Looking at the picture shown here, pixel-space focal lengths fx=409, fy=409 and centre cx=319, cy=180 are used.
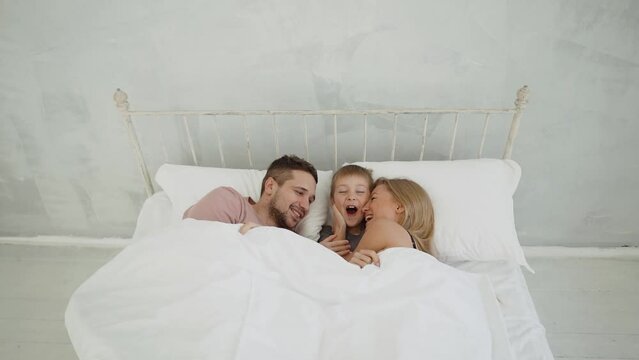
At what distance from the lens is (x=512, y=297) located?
1.46 m

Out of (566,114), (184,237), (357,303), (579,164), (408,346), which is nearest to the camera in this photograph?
(408,346)

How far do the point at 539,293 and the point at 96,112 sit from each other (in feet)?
7.89

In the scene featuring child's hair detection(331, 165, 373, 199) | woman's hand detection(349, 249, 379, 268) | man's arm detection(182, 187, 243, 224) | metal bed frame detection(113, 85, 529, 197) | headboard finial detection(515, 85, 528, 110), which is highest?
headboard finial detection(515, 85, 528, 110)

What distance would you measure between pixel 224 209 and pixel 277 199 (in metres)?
0.23

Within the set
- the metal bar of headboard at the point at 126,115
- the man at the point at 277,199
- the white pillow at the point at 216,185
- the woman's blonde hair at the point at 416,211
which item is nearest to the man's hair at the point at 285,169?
the man at the point at 277,199

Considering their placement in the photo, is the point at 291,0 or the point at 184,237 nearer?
the point at 184,237

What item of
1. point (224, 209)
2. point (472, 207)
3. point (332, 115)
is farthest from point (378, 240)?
point (332, 115)

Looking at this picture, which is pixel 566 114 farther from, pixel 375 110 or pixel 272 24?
pixel 272 24

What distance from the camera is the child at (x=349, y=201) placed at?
169 cm

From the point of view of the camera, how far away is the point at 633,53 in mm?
1739

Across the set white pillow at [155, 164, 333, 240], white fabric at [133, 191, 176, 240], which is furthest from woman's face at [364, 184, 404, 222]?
white fabric at [133, 191, 176, 240]

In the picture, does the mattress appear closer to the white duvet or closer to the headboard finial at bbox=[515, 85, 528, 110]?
the white duvet

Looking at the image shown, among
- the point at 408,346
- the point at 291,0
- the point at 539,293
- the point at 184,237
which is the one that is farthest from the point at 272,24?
the point at 539,293

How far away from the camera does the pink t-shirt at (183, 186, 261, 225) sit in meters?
1.58
